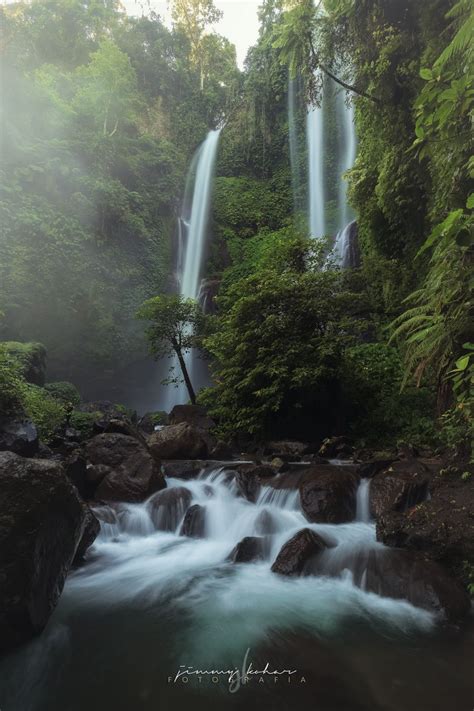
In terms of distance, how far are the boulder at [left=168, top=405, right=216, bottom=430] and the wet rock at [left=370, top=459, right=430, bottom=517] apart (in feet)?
26.7

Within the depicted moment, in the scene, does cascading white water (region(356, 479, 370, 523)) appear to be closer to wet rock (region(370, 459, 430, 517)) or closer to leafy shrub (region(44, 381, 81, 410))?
wet rock (region(370, 459, 430, 517))

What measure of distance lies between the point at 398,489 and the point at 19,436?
675cm

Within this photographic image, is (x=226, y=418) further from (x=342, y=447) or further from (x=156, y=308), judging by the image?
(x=156, y=308)

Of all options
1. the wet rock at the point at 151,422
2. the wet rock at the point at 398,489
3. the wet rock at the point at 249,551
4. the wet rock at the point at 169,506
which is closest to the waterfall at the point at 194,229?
the wet rock at the point at 151,422

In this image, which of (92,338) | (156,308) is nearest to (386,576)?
(156,308)

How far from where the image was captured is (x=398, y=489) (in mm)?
6074

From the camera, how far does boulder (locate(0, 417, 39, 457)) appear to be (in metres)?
7.32

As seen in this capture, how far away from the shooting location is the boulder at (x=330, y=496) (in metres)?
6.43

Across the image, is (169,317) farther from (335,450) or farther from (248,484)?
(248,484)

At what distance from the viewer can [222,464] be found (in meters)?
9.85

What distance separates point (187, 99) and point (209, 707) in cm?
4119

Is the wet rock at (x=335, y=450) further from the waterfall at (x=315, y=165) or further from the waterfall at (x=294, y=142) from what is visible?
the waterfall at (x=294, y=142)

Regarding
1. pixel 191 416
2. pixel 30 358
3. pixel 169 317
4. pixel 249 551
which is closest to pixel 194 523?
pixel 249 551

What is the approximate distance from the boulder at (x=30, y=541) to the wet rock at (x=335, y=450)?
7.06 metres
